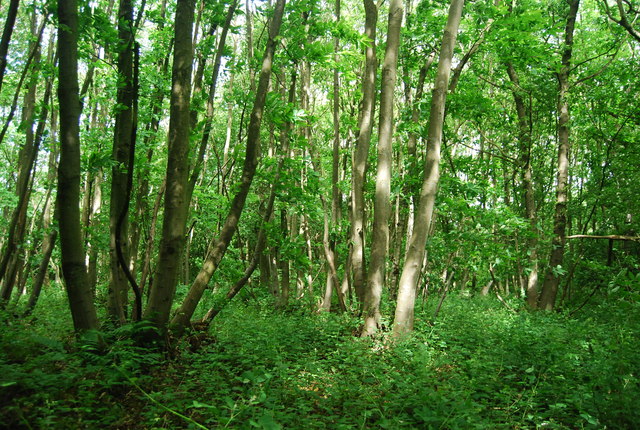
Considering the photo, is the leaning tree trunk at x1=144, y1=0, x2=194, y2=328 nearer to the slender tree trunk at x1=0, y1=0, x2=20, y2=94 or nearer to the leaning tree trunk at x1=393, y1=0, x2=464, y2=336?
the slender tree trunk at x1=0, y1=0, x2=20, y2=94

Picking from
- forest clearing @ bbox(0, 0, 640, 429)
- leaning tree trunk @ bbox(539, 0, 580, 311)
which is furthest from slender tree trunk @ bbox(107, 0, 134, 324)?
leaning tree trunk @ bbox(539, 0, 580, 311)

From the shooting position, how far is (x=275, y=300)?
1322cm

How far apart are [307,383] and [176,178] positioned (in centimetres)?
280

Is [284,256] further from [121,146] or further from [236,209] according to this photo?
[121,146]

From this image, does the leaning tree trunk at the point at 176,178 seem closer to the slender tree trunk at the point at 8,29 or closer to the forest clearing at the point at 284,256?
the forest clearing at the point at 284,256

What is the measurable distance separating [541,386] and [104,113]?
1398cm

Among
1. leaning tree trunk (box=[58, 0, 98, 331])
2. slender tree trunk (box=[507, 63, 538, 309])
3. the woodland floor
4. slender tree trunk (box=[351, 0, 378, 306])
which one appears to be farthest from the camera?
slender tree trunk (box=[507, 63, 538, 309])

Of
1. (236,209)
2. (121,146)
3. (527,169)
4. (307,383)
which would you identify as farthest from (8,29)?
(527,169)

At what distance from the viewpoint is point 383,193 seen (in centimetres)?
726

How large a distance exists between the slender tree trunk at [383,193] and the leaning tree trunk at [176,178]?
3.31m

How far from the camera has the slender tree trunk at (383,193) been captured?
7.08 metres

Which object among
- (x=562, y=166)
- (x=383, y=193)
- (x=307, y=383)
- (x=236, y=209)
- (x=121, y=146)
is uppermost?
(x=562, y=166)

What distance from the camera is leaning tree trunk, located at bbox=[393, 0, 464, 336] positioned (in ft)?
22.5

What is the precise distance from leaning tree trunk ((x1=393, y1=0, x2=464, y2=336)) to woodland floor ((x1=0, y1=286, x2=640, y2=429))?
1.94 ft
